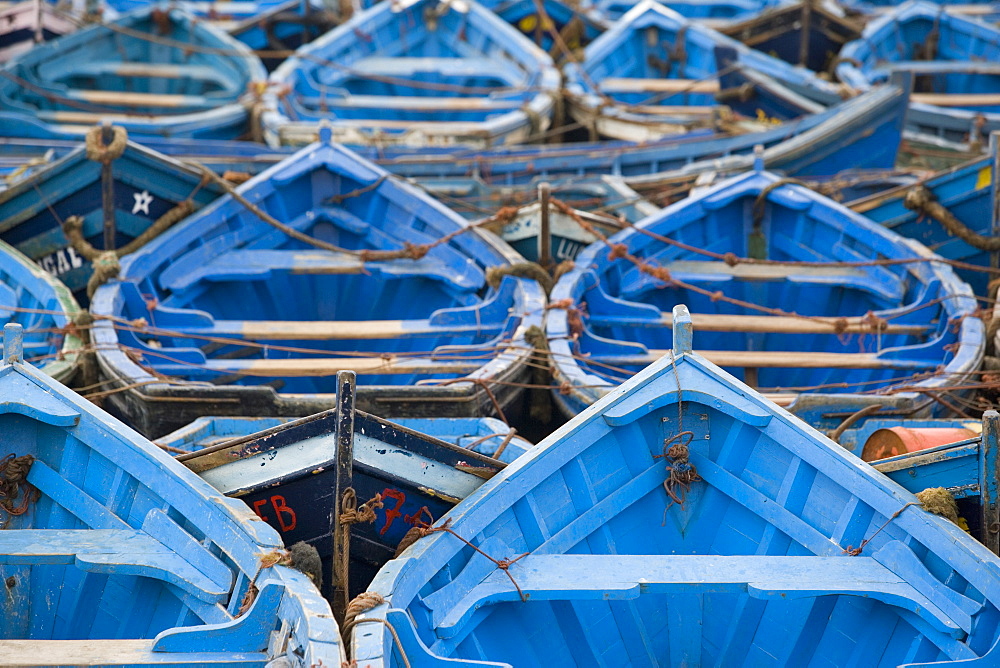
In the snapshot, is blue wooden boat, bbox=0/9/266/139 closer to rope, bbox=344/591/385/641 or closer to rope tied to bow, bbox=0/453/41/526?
rope tied to bow, bbox=0/453/41/526

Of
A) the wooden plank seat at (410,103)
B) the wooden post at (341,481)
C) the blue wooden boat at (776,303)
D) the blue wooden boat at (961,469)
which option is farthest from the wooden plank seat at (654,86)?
the wooden post at (341,481)

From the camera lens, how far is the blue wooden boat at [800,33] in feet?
57.5

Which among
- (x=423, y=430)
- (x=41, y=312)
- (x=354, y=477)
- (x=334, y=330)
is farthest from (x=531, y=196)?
(x=354, y=477)

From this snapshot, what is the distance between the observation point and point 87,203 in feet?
33.7

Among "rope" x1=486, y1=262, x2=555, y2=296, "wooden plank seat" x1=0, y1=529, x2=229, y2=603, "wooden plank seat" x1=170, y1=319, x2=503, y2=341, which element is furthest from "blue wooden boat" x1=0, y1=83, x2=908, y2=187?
"wooden plank seat" x1=0, y1=529, x2=229, y2=603

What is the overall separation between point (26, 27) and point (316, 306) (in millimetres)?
7504

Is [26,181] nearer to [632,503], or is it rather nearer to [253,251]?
[253,251]

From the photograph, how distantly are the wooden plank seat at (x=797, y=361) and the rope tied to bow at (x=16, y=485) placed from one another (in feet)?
11.6

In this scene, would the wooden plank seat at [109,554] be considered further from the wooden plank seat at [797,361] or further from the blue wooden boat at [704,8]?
the blue wooden boat at [704,8]

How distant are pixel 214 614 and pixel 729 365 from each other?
4.18 metres

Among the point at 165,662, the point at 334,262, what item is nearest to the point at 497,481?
the point at 165,662

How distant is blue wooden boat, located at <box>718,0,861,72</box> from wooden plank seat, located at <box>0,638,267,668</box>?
13.2m

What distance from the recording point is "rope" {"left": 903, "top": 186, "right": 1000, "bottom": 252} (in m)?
10.3

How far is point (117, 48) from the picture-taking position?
53.7ft
